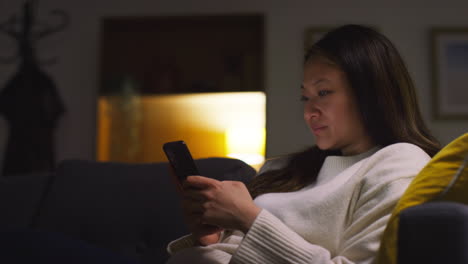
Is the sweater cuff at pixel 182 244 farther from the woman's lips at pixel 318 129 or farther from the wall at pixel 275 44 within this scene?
the wall at pixel 275 44

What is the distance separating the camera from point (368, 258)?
91 centimetres

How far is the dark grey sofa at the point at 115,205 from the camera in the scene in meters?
1.54

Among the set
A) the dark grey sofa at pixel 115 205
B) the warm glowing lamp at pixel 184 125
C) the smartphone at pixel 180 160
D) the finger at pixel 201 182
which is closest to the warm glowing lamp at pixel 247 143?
the warm glowing lamp at pixel 184 125

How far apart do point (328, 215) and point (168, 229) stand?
0.64m

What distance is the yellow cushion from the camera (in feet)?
2.72

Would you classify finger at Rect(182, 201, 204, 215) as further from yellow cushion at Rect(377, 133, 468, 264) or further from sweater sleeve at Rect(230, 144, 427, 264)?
yellow cushion at Rect(377, 133, 468, 264)

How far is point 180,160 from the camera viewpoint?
3.52 feet

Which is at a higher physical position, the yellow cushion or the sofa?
the yellow cushion

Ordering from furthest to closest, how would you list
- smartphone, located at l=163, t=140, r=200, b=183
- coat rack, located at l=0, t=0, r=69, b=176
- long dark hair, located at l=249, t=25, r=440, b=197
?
1. coat rack, located at l=0, t=0, r=69, b=176
2. long dark hair, located at l=249, t=25, r=440, b=197
3. smartphone, located at l=163, t=140, r=200, b=183

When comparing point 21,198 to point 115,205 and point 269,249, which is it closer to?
point 115,205

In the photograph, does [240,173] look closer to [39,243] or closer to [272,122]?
[39,243]

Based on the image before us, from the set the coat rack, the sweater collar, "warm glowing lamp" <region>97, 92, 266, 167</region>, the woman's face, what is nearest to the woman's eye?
the woman's face

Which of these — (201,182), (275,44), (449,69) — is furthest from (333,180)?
(449,69)

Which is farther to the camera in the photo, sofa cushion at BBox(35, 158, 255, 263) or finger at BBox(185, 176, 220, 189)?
sofa cushion at BBox(35, 158, 255, 263)
